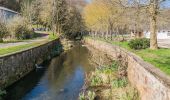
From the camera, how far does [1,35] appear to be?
4328cm

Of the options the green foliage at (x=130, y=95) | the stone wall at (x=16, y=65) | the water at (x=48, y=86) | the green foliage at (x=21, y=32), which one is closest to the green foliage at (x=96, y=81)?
the water at (x=48, y=86)

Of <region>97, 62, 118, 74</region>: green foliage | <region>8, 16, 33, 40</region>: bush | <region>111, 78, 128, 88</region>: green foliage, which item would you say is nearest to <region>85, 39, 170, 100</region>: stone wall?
<region>111, 78, 128, 88</region>: green foliage

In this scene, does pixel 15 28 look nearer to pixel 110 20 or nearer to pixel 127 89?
pixel 110 20

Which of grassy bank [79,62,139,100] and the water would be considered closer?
grassy bank [79,62,139,100]

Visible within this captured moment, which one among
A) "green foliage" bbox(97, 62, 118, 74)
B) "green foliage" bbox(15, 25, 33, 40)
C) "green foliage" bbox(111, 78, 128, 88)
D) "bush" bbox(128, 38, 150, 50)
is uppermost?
"green foliage" bbox(15, 25, 33, 40)

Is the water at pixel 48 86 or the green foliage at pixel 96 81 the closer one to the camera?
the water at pixel 48 86

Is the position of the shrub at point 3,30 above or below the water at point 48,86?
above

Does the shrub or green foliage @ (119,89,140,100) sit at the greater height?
the shrub

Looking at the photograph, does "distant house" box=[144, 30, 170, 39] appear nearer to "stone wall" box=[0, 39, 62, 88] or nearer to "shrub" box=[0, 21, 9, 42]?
"shrub" box=[0, 21, 9, 42]

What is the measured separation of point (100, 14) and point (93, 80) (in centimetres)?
4780

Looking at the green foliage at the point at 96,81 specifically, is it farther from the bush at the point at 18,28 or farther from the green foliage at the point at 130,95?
the bush at the point at 18,28

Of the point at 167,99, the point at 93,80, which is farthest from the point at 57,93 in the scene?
the point at 167,99

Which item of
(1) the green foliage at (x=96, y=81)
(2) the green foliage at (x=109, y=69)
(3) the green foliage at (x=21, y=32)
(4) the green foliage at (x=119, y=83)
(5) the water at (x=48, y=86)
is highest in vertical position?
(3) the green foliage at (x=21, y=32)

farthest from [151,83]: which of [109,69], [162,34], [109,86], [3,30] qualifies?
[162,34]
